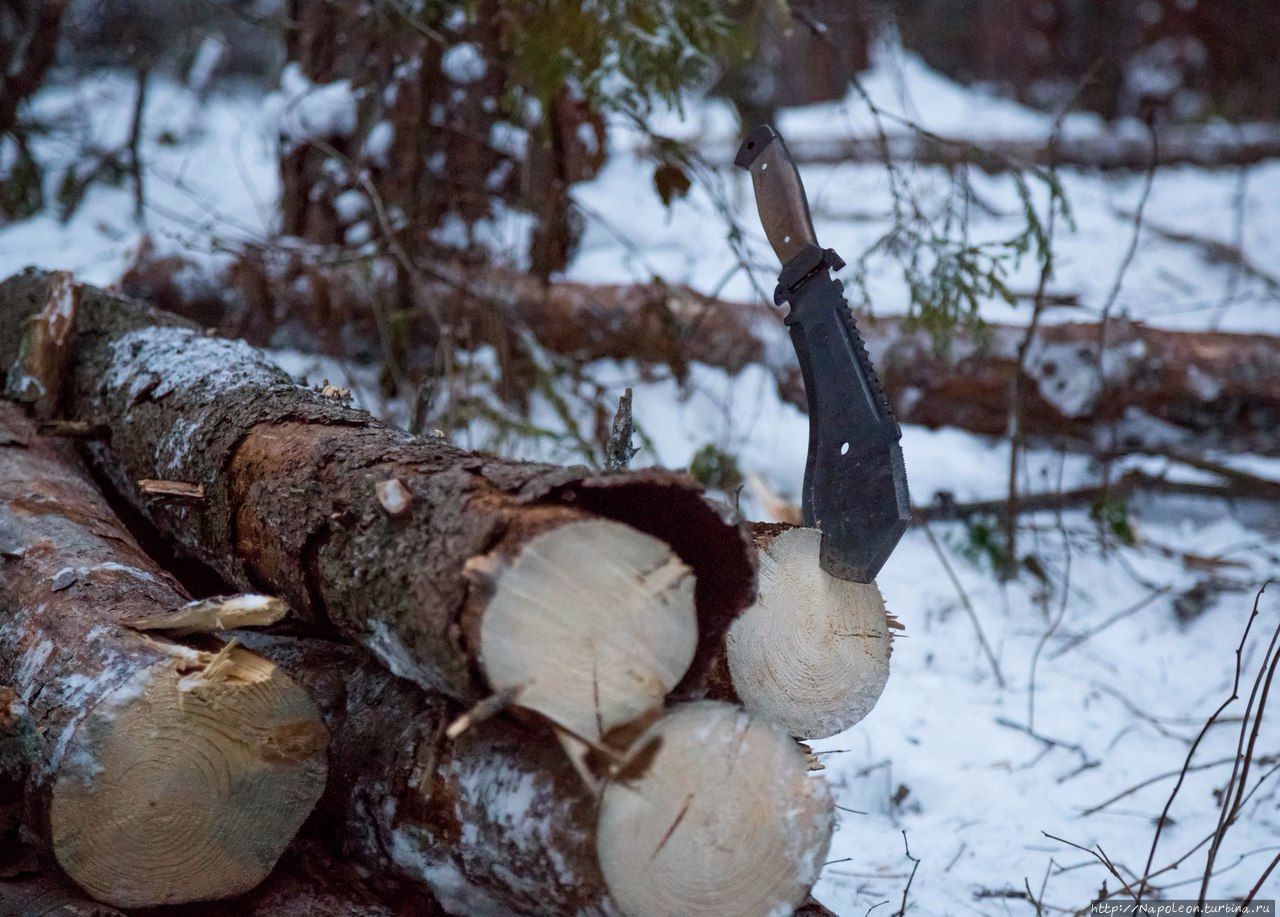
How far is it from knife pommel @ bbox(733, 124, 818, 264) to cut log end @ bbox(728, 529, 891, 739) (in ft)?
1.91

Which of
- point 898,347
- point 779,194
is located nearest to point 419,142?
point 898,347

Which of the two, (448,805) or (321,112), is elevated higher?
(321,112)

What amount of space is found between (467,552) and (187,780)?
57cm

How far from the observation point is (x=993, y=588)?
3.52m

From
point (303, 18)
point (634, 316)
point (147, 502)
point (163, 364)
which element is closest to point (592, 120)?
point (634, 316)

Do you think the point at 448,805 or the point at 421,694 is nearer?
the point at 448,805

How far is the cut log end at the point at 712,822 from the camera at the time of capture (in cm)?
141

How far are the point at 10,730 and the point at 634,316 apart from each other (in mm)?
2910

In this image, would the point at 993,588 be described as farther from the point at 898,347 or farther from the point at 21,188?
the point at 21,188

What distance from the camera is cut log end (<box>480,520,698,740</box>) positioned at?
4.51 feet

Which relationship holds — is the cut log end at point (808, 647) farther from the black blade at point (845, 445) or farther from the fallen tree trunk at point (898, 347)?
the fallen tree trunk at point (898, 347)

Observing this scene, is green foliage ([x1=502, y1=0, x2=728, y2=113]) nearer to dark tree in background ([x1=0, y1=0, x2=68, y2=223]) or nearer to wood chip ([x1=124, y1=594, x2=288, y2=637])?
wood chip ([x1=124, y1=594, x2=288, y2=637])

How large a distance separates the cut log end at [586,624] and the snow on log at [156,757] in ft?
1.51

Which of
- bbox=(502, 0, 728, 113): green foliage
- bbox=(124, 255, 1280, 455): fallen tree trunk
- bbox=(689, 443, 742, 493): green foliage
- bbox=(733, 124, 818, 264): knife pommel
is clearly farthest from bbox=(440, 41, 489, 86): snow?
bbox=(733, 124, 818, 264): knife pommel
